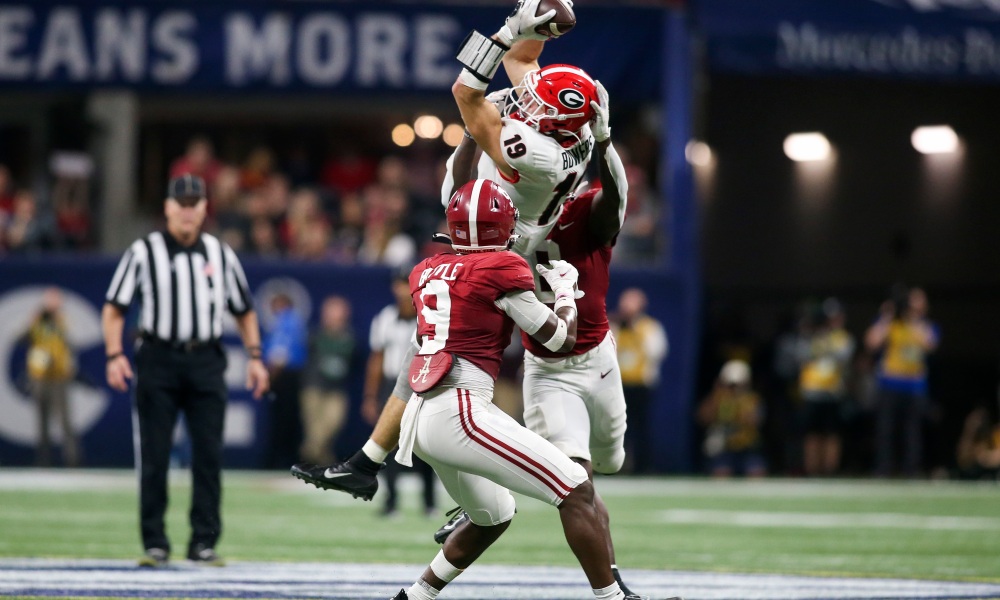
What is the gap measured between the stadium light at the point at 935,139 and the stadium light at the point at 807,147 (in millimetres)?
1177

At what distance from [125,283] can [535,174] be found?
9.76ft

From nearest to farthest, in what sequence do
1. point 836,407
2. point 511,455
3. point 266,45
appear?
point 511,455, point 266,45, point 836,407

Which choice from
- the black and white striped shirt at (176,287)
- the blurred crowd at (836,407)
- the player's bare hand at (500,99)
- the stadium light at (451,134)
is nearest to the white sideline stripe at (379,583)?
the black and white striped shirt at (176,287)

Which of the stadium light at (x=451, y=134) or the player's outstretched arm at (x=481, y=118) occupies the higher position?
the stadium light at (x=451, y=134)

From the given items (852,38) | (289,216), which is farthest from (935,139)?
(289,216)

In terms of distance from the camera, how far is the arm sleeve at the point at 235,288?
8.04 meters

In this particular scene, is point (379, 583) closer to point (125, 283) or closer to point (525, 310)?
point (525, 310)

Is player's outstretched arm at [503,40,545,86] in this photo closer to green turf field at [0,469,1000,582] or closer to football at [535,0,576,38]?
football at [535,0,576,38]

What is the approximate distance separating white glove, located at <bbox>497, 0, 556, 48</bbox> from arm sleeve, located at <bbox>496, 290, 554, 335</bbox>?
103cm

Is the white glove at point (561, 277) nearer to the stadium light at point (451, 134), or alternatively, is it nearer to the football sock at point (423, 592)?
the football sock at point (423, 592)

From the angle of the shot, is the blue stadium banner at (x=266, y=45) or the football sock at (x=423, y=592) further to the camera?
the blue stadium banner at (x=266, y=45)

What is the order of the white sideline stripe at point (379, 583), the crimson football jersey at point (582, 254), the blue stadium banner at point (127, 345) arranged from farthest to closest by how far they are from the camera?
the blue stadium banner at point (127, 345)
the white sideline stripe at point (379, 583)
the crimson football jersey at point (582, 254)

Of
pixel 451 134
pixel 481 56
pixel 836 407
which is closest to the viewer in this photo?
pixel 481 56

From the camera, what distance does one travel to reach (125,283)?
25.7 feet
